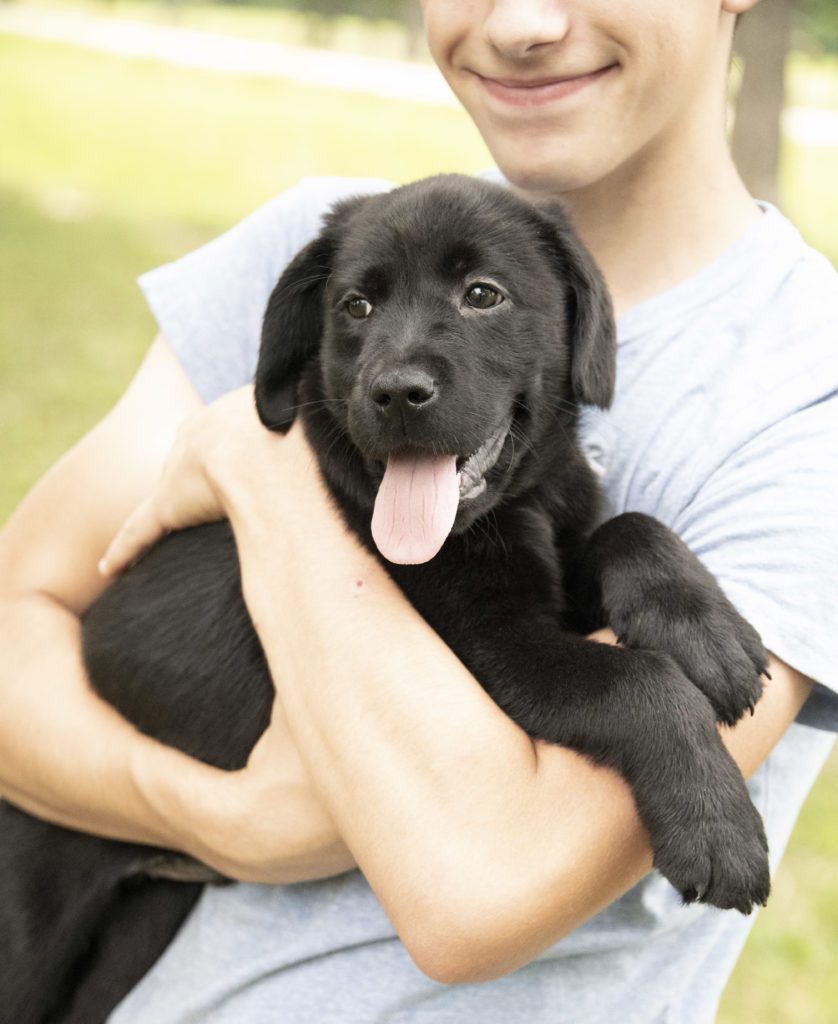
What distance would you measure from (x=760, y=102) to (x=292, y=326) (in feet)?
16.1

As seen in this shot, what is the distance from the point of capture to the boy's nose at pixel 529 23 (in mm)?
1797

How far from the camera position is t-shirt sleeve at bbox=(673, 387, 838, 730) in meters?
1.57

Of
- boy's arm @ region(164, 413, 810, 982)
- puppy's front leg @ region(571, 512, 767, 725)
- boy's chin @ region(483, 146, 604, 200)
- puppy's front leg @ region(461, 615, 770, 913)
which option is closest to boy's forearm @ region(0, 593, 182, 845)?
boy's arm @ region(164, 413, 810, 982)

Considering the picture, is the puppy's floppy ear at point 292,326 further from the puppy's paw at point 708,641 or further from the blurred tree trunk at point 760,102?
the blurred tree trunk at point 760,102

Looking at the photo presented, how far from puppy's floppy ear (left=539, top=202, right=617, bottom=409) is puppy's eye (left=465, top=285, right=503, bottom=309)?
0.40 ft

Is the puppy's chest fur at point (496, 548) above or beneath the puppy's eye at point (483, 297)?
beneath

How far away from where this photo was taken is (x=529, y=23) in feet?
5.90

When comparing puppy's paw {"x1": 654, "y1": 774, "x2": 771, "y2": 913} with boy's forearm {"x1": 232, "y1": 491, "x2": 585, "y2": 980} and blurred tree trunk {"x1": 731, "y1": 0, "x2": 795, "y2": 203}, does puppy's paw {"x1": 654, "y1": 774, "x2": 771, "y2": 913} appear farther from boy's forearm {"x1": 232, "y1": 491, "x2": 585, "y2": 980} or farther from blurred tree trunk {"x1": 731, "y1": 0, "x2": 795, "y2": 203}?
blurred tree trunk {"x1": 731, "y1": 0, "x2": 795, "y2": 203}

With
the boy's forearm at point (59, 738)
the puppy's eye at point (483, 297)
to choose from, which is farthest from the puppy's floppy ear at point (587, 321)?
the boy's forearm at point (59, 738)

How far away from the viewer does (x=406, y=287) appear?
6.37 ft

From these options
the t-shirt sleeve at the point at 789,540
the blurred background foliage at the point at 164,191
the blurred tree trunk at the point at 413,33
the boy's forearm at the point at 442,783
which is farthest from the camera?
the blurred tree trunk at the point at 413,33

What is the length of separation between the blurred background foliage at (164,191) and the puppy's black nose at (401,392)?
2046 millimetres

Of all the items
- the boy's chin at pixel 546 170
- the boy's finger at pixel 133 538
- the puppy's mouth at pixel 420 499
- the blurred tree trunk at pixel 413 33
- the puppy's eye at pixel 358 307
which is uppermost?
the boy's chin at pixel 546 170

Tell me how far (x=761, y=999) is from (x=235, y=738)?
1925 mm
